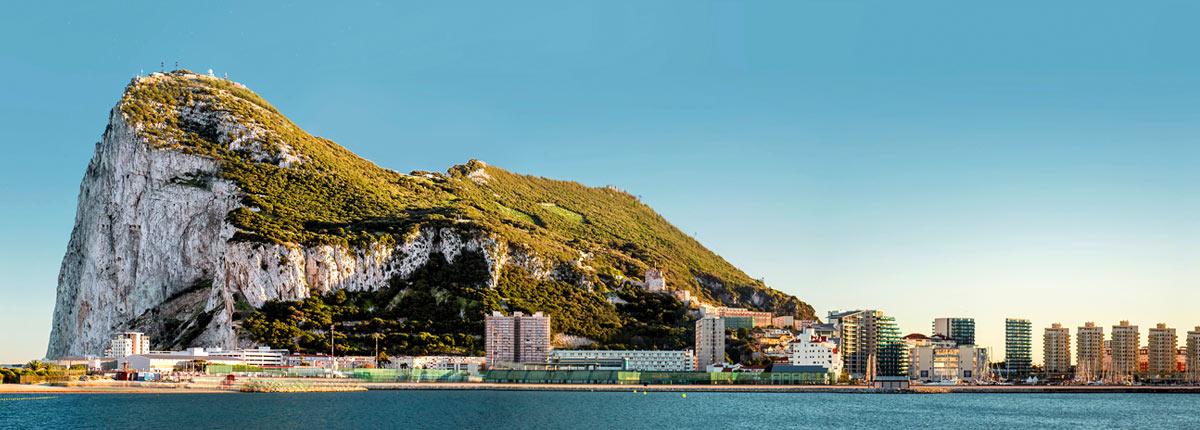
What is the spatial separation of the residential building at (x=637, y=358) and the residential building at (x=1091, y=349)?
7227 centimetres

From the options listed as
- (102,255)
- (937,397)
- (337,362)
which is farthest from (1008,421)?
(102,255)

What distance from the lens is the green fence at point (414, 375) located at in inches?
5022

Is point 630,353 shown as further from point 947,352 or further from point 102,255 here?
point 102,255

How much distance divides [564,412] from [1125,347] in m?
123

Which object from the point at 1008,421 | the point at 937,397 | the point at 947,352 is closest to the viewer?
the point at 1008,421

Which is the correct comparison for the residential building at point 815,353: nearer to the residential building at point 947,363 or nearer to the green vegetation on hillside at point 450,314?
the green vegetation on hillside at point 450,314

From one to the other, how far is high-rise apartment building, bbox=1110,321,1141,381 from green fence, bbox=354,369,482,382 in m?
108

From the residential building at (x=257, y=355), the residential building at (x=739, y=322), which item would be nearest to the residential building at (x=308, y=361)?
the residential building at (x=257, y=355)

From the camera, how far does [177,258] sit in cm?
15225

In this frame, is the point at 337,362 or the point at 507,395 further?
the point at 337,362

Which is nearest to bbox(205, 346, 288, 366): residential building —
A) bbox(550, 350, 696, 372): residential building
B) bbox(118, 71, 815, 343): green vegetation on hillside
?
bbox(118, 71, 815, 343): green vegetation on hillside

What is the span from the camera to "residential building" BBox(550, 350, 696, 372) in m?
142

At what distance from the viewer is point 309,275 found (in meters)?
144

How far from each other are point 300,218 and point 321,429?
8867cm
